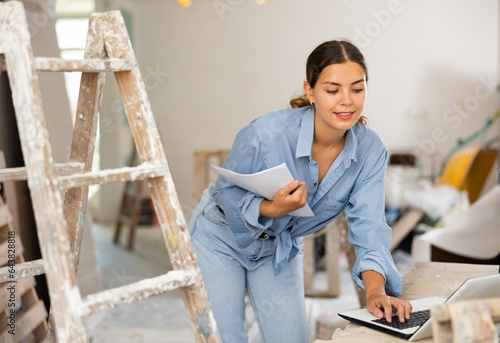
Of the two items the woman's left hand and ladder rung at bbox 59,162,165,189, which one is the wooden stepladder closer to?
ladder rung at bbox 59,162,165,189

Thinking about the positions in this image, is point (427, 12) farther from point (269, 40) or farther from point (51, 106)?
point (51, 106)

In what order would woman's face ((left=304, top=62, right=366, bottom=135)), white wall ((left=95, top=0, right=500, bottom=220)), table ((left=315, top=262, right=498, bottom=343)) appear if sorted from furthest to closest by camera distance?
white wall ((left=95, top=0, right=500, bottom=220))
woman's face ((left=304, top=62, right=366, bottom=135))
table ((left=315, top=262, right=498, bottom=343))

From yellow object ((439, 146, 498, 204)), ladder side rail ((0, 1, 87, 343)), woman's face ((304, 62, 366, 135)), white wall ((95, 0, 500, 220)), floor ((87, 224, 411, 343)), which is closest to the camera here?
ladder side rail ((0, 1, 87, 343))

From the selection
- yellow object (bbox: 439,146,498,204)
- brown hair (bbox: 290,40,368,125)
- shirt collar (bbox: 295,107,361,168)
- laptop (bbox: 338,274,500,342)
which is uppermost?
brown hair (bbox: 290,40,368,125)

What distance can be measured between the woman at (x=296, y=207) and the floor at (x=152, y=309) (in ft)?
5.65

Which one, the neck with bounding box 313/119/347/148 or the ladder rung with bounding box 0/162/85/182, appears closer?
the ladder rung with bounding box 0/162/85/182

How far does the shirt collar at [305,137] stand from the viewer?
5.41ft

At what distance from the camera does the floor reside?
342cm

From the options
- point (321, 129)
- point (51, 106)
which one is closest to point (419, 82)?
point (51, 106)

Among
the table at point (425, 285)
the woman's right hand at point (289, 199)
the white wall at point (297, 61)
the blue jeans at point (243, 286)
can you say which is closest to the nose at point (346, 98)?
the woman's right hand at point (289, 199)

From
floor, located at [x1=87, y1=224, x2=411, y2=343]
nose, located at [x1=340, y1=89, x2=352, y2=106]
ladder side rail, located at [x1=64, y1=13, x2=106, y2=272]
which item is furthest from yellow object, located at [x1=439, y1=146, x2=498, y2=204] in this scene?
ladder side rail, located at [x1=64, y1=13, x2=106, y2=272]

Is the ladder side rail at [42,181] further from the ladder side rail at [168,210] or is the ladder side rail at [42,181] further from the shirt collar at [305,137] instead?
the shirt collar at [305,137]

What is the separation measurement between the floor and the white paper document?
2003 mm

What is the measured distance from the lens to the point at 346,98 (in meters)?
1.56
